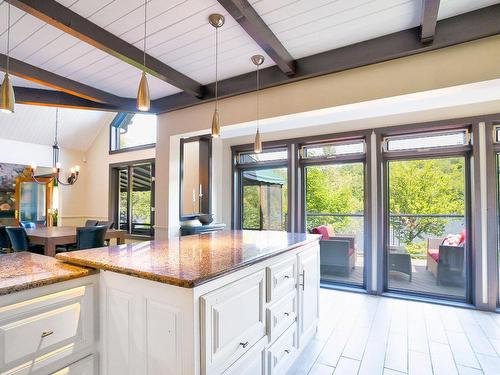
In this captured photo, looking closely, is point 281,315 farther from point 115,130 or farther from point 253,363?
point 115,130

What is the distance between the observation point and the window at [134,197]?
6.10 meters

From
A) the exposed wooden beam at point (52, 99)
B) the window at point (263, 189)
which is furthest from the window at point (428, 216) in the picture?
the exposed wooden beam at point (52, 99)

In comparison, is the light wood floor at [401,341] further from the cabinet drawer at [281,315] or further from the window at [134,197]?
the window at [134,197]

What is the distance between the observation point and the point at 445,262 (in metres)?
3.69

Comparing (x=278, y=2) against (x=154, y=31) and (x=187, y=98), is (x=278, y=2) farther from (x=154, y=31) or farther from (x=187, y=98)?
(x=187, y=98)

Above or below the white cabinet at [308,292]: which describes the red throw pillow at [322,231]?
above

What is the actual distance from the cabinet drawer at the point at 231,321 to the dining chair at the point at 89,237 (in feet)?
9.73

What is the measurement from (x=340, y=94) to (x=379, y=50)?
1.58 ft

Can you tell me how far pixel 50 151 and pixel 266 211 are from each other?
556 cm

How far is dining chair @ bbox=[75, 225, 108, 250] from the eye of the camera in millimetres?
3684

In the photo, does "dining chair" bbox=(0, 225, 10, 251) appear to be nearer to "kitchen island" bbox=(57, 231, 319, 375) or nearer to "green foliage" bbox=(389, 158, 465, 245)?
"kitchen island" bbox=(57, 231, 319, 375)

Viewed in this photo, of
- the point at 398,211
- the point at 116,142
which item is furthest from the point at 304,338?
the point at 116,142

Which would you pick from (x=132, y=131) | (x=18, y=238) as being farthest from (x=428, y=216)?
(x=132, y=131)

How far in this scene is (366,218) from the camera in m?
4.00
